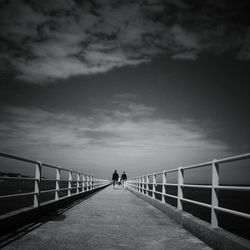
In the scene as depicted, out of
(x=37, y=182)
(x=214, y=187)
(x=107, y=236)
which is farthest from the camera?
(x=37, y=182)

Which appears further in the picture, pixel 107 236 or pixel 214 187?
pixel 107 236

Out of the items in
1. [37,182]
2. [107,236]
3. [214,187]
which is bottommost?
[107,236]

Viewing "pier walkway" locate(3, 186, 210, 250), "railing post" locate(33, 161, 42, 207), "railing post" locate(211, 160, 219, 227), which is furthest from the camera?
"railing post" locate(33, 161, 42, 207)

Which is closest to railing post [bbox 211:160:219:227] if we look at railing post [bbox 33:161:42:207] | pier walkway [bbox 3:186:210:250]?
pier walkway [bbox 3:186:210:250]

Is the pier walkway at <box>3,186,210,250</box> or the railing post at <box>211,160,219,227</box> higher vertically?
the railing post at <box>211,160,219,227</box>

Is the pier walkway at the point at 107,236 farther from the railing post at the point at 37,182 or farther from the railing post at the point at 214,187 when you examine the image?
the railing post at the point at 37,182

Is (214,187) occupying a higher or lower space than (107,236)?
higher

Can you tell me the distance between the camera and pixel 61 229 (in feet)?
21.6

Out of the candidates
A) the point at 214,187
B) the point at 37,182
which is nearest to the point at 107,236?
the point at 214,187

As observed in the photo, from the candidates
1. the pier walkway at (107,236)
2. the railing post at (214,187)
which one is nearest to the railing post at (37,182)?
the pier walkway at (107,236)

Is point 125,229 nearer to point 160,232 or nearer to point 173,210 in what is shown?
point 160,232

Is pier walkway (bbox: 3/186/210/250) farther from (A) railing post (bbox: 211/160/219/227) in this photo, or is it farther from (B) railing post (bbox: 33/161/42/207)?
(B) railing post (bbox: 33/161/42/207)

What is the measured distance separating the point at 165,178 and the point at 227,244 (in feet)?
20.6

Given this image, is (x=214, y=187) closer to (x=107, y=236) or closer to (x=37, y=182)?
(x=107, y=236)
